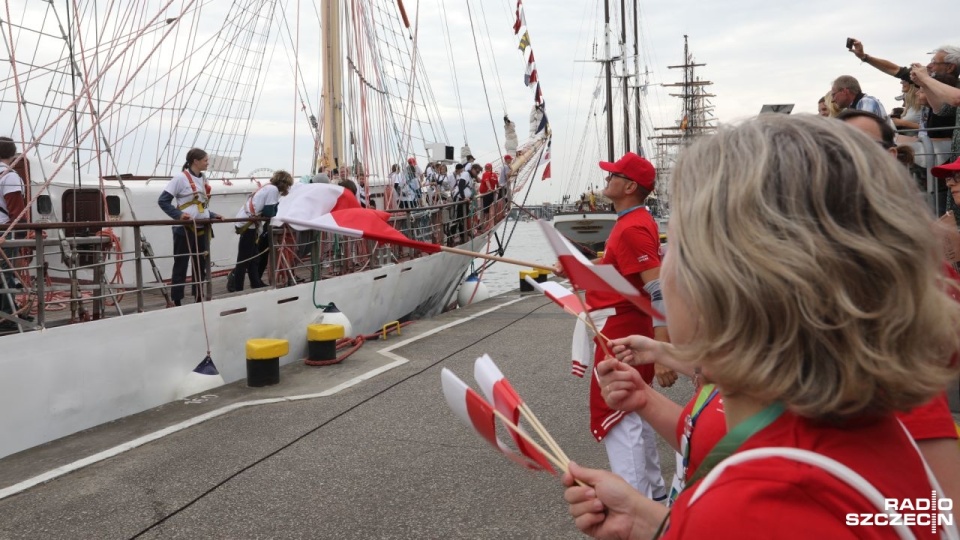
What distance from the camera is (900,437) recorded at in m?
0.99

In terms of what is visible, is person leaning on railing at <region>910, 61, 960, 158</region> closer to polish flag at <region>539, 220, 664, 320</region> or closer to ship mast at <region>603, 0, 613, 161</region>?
polish flag at <region>539, 220, 664, 320</region>


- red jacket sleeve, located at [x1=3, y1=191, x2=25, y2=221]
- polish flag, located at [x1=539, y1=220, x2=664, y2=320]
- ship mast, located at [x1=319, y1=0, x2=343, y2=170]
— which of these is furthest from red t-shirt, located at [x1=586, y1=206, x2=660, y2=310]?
ship mast, located at [x1=319, y1=0, x2=343, y2=170]

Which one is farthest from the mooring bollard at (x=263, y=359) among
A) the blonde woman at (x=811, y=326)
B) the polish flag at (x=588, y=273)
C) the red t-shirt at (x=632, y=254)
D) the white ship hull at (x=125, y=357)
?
the blonde woman at (x=811, y=326)

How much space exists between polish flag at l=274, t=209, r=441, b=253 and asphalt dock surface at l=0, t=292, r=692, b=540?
66.2 inches

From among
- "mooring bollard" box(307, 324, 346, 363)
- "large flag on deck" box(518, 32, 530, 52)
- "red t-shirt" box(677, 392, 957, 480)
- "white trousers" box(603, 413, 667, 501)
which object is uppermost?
"large flag on deck" box(518, 32, 530, 52)

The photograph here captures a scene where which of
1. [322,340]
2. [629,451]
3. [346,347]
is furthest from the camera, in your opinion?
[346,347]

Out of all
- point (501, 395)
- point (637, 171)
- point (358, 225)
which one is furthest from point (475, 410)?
point (637, 171)

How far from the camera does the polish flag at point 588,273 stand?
2076mm

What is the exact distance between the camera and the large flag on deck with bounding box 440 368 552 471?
1.64 metres

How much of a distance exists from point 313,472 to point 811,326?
4.42 meters

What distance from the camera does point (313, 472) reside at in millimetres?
4902

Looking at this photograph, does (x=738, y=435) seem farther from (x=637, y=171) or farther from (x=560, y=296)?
(x=637, y=171)

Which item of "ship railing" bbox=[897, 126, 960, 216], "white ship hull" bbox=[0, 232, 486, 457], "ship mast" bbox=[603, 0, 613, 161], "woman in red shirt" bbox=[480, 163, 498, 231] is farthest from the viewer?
"ship mast" bbox=[603, 0, 613, 161]

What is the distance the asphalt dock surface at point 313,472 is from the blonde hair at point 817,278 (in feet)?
10.5
